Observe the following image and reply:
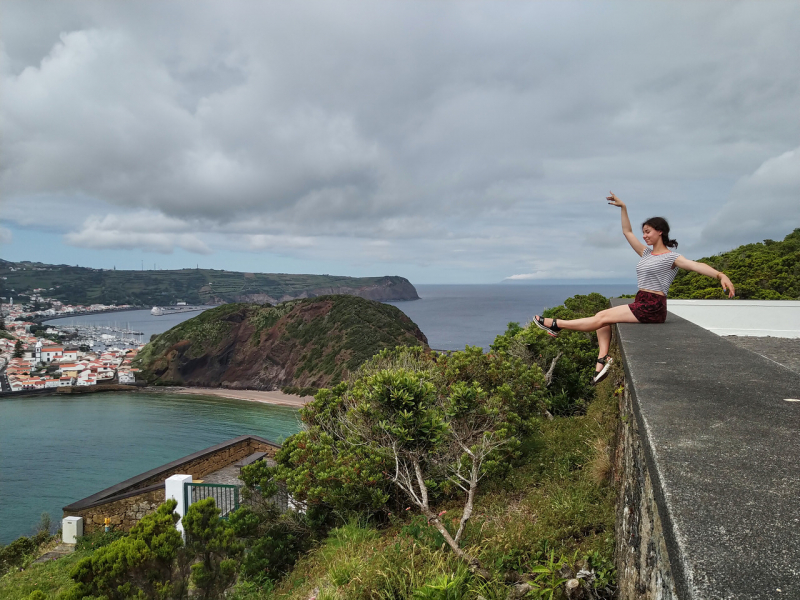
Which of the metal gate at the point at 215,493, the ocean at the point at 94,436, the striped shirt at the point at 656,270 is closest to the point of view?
the striped shirt at the point at 656,270

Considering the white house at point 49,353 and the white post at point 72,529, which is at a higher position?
the white post at point 72,529

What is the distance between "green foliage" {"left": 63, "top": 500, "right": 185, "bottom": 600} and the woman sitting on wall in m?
4.01

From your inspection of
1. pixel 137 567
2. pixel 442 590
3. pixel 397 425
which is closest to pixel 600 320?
pixel 397 425

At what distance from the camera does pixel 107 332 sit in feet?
345

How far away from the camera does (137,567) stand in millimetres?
4004

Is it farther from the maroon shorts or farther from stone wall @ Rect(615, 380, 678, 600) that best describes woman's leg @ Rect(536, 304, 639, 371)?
stone wall @ Rect(615, 380, 678, 600)

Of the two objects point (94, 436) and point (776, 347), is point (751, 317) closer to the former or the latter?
point (776, 347)

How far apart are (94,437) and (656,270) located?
1962 inches

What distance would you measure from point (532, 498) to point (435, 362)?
505 cm

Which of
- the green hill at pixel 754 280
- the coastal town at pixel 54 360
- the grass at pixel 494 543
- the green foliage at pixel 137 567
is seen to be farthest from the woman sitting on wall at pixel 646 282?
the coastal town at pixel 54 360

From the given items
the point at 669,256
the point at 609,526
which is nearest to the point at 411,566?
the point at 609,526

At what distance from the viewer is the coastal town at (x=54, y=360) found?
61.0 meters

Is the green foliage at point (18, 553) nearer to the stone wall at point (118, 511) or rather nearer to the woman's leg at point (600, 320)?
the stone wall at point (118, 511)

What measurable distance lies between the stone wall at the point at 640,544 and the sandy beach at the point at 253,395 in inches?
1878
